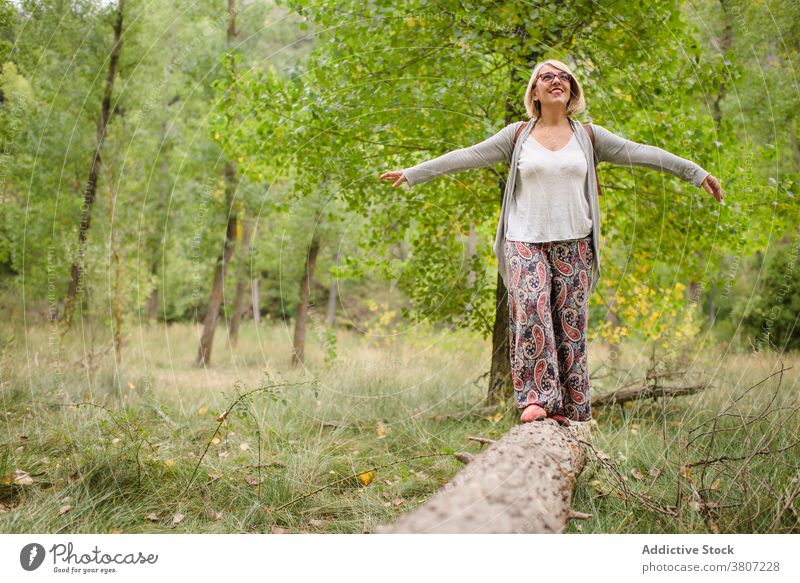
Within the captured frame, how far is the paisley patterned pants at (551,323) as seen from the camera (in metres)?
4.01

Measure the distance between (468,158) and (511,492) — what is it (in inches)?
95.7

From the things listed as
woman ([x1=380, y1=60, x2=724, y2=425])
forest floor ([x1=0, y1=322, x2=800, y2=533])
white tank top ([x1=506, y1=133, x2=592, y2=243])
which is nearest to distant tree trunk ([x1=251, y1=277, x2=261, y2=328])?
forest floor ([x1=0, y1=322, x2=800, y2=533])

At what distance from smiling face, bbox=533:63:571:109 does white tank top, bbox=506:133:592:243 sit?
0.32 metres

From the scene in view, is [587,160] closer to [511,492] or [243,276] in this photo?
[511,492]

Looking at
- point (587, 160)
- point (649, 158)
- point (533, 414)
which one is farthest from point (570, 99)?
point (533, 414)

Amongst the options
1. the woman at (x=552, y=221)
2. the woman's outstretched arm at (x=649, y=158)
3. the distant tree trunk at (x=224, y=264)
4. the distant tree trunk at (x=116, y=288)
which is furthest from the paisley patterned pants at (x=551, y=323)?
the distant tree trunk at (x=224, y=264)

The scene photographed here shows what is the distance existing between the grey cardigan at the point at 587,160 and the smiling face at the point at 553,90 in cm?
20

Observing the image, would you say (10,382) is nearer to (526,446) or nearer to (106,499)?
(106,499)

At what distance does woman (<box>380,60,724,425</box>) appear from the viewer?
4.03 m

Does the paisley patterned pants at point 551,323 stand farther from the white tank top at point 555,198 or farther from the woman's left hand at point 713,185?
the woman's left hand at point 713,185

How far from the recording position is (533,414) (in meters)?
3.86

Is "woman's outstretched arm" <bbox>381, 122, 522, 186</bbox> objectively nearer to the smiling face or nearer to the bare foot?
the smiling face
